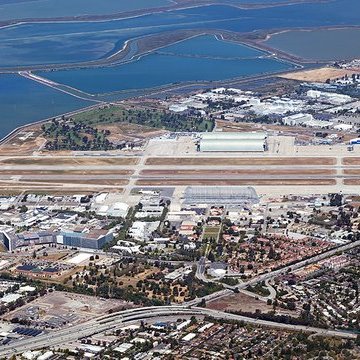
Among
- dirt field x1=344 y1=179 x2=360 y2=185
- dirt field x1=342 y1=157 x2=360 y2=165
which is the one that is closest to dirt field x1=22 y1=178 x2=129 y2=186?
dirt field x1=344 y1=179 x2=360 y2=185

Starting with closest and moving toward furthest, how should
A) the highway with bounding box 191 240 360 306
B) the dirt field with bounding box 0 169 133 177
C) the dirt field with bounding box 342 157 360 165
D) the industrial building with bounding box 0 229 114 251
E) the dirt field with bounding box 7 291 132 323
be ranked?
the dirt field with bounding box 7 291 132 323, the highway with bounding box 191 240 360 306, the industrial building with bounding box 0 229 114 251, the dirt field with bounding box 0 169 133 177, the dirt field with bounding box 342 157 360 165

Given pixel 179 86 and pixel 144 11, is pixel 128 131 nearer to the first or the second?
pixel 179 86

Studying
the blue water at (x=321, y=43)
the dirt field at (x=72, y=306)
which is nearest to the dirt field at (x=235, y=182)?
the dirt field at (x=72, y=306)

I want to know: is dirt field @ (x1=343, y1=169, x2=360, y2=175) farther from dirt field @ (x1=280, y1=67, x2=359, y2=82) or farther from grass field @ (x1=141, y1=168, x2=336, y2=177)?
dirt field @ (x1=280, y1=67, x2=359, y2=82)

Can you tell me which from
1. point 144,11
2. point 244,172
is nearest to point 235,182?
point 244,172

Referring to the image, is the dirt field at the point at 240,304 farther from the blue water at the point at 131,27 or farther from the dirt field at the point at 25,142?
the blue water at the point at 131,27

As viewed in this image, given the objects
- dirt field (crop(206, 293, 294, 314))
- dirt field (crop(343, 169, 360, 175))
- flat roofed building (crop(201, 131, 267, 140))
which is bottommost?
dirt field (crop(206, 293, 294, 314))

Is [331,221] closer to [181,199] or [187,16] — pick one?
[181,199]
